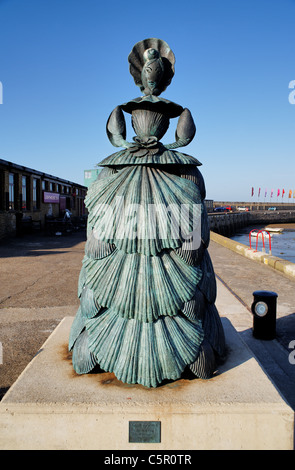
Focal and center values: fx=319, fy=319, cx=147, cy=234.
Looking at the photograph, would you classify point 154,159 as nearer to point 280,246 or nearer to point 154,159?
point 154,159

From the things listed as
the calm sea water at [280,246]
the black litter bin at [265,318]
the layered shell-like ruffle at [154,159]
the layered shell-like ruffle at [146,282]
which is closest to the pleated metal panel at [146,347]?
the layered shell-like ruffle at [146,282]

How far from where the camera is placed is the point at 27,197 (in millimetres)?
20297

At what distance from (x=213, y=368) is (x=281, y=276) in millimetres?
6504

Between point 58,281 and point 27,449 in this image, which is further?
point 58,281

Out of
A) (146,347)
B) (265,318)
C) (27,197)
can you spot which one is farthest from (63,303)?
(27,197)

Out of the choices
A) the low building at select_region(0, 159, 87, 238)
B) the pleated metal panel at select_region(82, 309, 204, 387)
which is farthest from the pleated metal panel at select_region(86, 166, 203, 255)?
the low building at select_region(0, 159, 87, 238)

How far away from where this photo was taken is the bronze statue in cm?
227

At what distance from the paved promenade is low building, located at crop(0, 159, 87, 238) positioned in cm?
630

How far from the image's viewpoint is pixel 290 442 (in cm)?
204

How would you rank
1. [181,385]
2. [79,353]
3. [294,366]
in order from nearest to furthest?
[181,385] < [79,353] < [294,366]

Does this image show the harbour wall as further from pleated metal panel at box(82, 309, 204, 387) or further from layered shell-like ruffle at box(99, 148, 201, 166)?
pleated metal panel at box(82, 309, 204, 387)

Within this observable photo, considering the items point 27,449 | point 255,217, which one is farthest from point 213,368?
point 255,217

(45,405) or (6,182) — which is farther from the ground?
(6,182)
